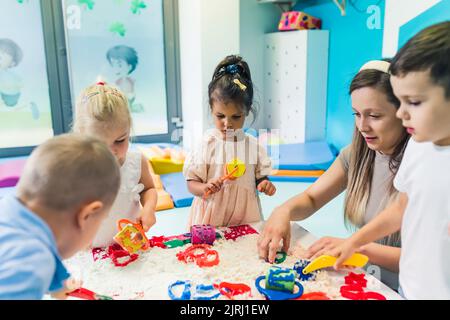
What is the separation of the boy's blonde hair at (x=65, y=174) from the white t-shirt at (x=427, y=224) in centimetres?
38

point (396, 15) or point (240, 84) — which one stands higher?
point (396, 15)

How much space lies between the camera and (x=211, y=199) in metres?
1.00

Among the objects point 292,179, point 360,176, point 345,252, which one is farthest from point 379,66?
point 292,179

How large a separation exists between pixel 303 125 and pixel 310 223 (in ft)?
3.79

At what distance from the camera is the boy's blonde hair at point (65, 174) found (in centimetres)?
43

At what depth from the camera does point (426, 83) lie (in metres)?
0.41

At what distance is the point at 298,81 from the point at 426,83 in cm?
239

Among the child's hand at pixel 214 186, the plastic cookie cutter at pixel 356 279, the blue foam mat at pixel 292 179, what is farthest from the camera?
the blue foam mat at pixel 292 179

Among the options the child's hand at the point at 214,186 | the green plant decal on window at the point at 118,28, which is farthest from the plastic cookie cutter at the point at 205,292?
the green plant decal on window at the point at 118,28

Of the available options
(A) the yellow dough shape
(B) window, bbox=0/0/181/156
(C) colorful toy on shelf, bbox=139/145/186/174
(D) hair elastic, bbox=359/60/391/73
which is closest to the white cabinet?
(B) window, bbox=0/0/181/156

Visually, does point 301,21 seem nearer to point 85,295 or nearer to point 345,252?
point 345,252

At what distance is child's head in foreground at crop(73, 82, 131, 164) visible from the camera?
31.1 inches

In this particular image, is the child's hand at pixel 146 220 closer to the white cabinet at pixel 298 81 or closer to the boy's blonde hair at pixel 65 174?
the boy's blonde hair at pixel 65 174
